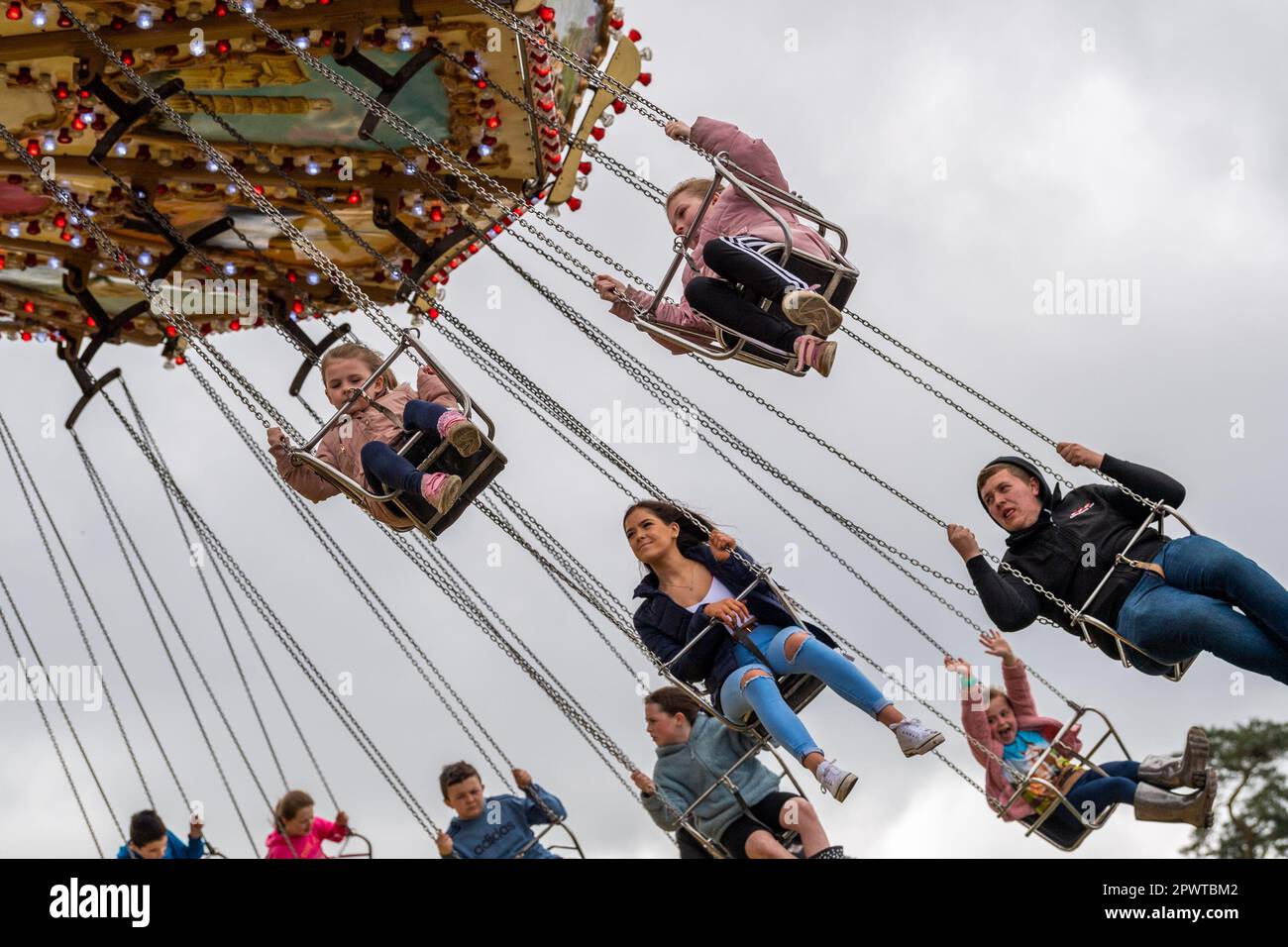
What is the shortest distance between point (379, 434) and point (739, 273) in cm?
140

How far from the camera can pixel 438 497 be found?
632 centimetres

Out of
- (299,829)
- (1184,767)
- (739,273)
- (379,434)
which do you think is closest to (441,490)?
(379,434)

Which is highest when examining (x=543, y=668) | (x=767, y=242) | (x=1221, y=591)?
(x=767, y=242)

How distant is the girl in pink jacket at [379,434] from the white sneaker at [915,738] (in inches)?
66.9

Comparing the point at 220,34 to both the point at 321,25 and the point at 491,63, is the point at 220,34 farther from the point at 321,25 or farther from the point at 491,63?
the point at 491,63

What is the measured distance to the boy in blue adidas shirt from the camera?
23.5 ft

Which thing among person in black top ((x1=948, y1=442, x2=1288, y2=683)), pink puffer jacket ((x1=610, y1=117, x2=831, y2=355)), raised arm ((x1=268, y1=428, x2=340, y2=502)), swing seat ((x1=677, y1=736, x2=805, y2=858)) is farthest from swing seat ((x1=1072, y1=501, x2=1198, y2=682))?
raised arm ((x1=268, y1=428, x2=340, y2=502))

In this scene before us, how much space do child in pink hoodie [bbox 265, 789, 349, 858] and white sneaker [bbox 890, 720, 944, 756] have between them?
2937 mm

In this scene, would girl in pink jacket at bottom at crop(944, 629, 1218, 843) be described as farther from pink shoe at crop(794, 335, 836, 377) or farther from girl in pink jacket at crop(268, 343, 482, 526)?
girl in pink jacket at crop(268, 343, 482, 526)

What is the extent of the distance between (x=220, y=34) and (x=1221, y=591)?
15.2 ft

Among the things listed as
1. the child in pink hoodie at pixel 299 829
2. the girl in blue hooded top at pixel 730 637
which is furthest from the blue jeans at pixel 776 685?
the child in pink hoodie at pixel 299 829

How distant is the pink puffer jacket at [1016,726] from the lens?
671cm

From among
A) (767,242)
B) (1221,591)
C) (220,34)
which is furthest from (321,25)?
(1221,591)
